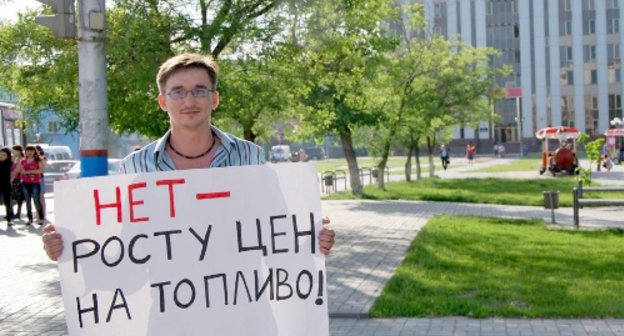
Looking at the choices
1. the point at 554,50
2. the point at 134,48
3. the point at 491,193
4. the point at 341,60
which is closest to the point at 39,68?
the point at 134,48

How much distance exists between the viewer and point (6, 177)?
20.0m

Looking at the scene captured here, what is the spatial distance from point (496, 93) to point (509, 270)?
34.3 m

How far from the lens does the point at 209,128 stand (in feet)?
12.6

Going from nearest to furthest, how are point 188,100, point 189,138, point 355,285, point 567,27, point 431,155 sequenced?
1. point 188,100
2. point 189,138
3. point 355,285
4. point 431,155
5. point 567,27

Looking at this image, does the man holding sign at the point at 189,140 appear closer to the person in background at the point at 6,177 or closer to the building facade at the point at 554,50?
the person in background at the point at 6,177

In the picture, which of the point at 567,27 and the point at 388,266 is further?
the point at 567,27

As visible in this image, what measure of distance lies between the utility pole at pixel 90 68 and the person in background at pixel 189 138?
4.33 meters

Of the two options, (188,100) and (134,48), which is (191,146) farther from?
(134,48)

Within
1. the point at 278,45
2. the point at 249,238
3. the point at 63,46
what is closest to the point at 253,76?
the point at 278,45

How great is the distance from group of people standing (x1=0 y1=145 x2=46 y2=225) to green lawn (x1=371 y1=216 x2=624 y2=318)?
27.9ft

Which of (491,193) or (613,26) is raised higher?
(613,26)

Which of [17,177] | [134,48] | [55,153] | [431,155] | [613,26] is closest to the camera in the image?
[134,48]

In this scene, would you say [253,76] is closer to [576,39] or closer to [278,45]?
[278,45]

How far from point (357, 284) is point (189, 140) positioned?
6.47m
